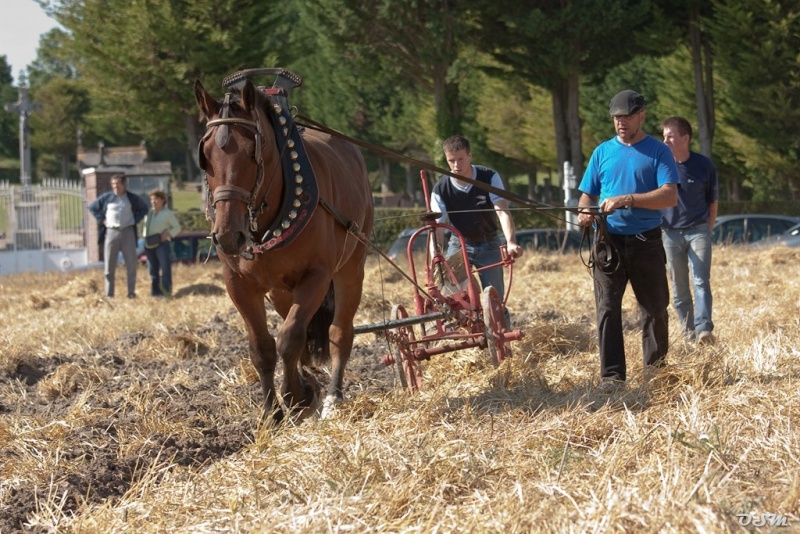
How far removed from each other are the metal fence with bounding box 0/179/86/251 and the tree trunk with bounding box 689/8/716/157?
48.3 feet

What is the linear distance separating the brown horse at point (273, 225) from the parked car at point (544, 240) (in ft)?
41.7

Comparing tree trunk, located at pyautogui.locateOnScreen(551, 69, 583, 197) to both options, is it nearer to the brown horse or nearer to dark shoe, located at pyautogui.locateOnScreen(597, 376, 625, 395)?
dark shoe, located at pyautogui.locateOnScreen(597, 376, 625, 395)

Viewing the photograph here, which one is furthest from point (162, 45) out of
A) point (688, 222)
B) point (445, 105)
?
point (688, 222)

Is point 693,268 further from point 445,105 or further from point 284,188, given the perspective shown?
point 445,105

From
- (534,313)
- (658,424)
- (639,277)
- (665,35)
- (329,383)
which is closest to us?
(658,424)

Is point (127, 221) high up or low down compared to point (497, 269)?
up

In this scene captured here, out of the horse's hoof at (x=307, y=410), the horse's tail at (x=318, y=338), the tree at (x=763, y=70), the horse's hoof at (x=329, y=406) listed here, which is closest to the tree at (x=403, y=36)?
the tree at (x=763, y=70)

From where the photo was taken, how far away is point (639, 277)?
621 cm

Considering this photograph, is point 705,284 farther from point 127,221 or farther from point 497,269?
point 127,221

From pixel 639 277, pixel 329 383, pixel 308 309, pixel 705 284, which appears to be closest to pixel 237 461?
pixel 308 309

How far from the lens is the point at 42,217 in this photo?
81.4 ft

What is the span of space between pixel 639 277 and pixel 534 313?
412 cm

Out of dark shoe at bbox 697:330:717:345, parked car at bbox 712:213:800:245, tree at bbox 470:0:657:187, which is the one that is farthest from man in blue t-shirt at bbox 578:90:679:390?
tree at bbox 470:0:657:187

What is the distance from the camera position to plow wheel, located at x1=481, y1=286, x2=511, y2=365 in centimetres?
672
